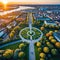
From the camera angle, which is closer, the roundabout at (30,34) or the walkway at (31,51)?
the walkway at (31,51)

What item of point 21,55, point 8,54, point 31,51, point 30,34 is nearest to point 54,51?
point 31,51

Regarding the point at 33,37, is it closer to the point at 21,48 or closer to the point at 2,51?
the point at 21,48

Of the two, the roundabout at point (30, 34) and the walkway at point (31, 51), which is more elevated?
the roundabout at point (30, 34)

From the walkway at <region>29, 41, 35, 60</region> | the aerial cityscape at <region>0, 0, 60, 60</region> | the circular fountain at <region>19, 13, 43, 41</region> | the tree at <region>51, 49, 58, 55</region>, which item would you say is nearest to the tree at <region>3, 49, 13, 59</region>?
the aerial cityscape at <region>0, 0, 60, 60</region>

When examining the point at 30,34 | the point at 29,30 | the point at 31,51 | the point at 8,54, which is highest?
the point at 29,30

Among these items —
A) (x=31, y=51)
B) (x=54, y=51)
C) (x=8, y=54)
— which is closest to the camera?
(x=8, y=54)

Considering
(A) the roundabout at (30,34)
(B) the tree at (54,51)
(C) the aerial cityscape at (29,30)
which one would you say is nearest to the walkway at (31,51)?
(C) the aerial cityscape at (29,30)

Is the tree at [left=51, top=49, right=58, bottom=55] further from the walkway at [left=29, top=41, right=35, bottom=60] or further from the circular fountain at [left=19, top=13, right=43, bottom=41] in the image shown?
the circular fountain at [left=19, top=13, right=43, bottom=41]

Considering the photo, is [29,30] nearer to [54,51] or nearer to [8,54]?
[54,51]

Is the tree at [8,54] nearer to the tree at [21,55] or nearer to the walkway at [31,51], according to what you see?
the tree at [21,55]
